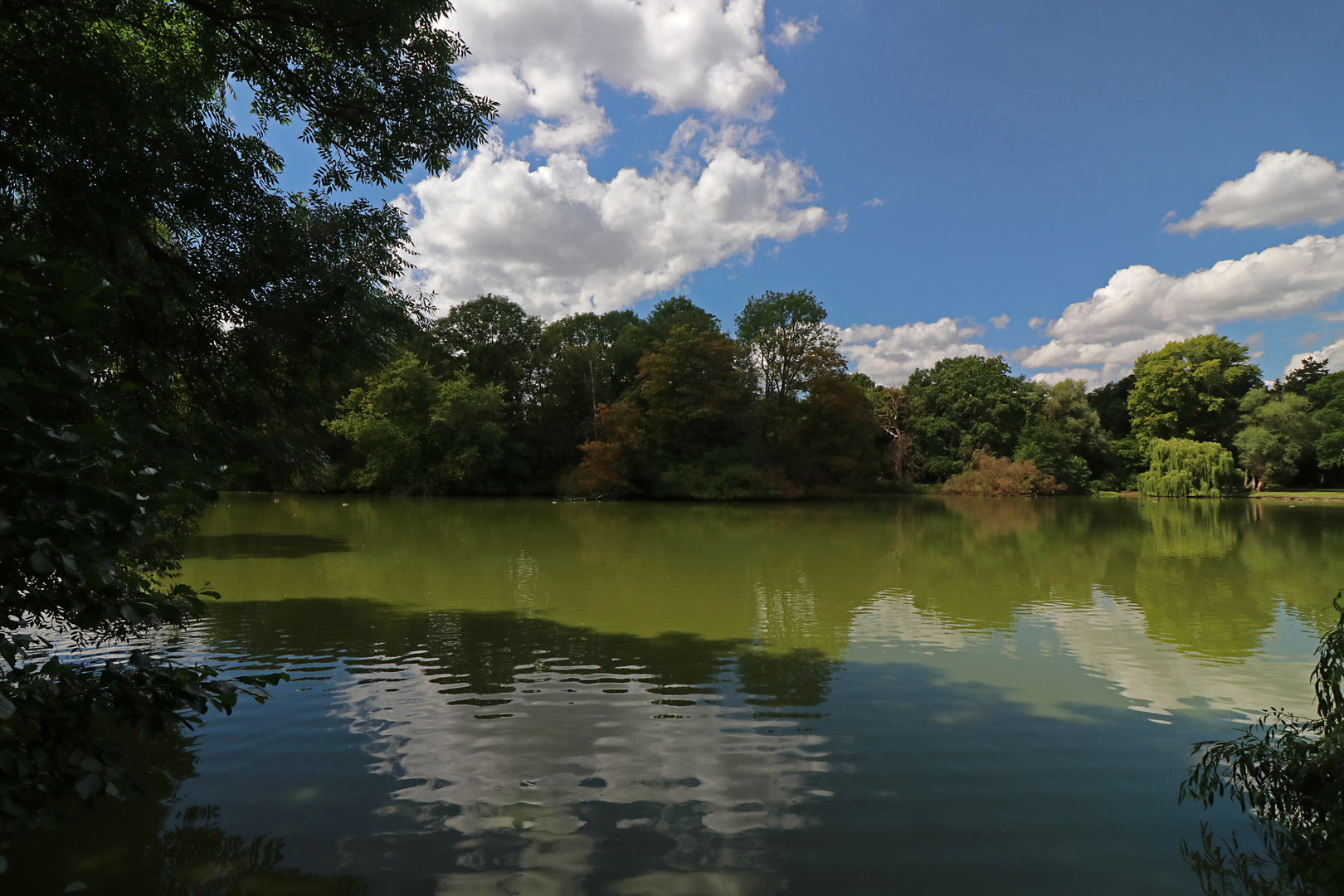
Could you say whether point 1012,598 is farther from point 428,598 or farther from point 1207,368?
point 1207,368

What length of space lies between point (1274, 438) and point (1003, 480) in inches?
622

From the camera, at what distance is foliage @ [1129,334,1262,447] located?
47688 millimetres

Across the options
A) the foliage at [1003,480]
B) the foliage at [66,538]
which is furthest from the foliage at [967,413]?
the foliage at [66,538]

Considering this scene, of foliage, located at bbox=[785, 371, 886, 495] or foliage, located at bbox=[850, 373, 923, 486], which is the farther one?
foliage, located at bbox=[850, 373, 923, 486]

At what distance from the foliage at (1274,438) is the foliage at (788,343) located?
25512 mm

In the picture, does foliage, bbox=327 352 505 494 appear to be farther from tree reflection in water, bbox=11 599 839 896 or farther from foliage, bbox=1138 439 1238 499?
foliage, bbox=1138 439 1238 499

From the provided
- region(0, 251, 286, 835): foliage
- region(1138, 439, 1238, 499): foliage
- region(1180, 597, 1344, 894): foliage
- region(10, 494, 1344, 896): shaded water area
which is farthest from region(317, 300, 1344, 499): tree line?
region(0, 251, 286, 835): foliage

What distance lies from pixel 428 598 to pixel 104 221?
6.72m

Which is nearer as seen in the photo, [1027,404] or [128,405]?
[128,405]

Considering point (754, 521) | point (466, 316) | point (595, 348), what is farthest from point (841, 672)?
point (466, 316)

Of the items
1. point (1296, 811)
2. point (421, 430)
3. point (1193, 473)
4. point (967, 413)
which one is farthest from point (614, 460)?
point (1296, 811)

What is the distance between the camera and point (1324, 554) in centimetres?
1505

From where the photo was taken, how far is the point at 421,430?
40.5 meters

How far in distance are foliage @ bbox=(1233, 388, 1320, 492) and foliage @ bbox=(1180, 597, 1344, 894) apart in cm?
4951
